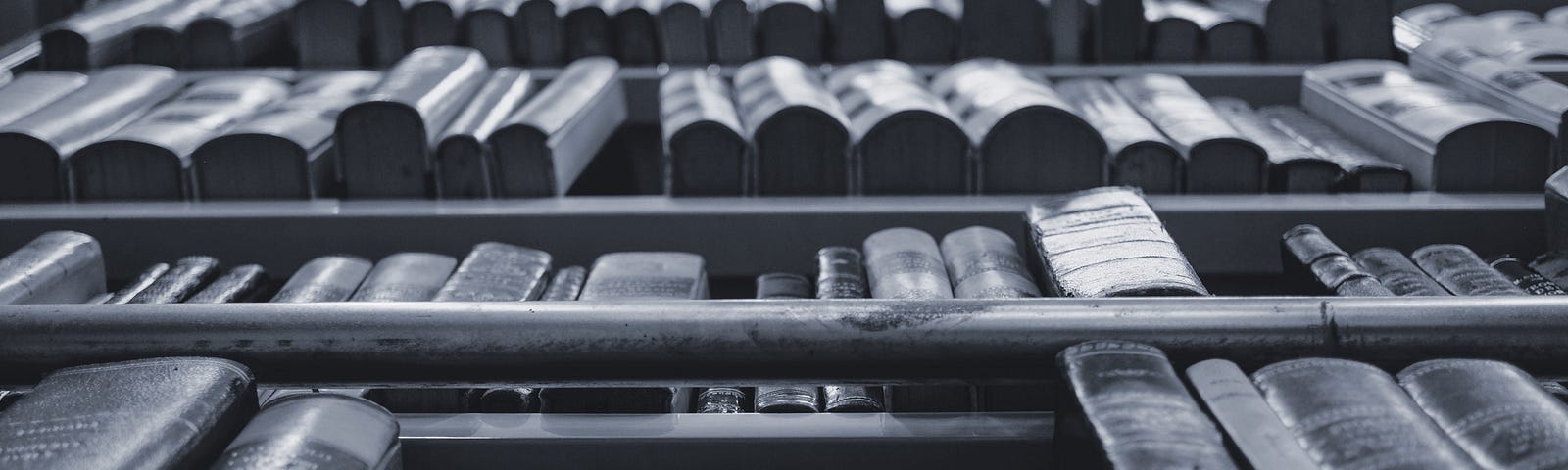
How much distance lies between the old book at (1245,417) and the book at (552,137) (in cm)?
105

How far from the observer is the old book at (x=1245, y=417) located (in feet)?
2.60

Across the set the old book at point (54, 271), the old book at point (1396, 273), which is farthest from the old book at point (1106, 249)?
the old book at point (54, 271)

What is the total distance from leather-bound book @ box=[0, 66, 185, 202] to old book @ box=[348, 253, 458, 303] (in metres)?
0.56

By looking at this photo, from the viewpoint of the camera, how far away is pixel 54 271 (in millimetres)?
1373

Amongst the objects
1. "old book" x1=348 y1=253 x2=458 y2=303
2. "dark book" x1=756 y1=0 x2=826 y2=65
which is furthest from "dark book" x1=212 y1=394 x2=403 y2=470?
"dark book" x1=756 y1=0 x2=826 y2=65

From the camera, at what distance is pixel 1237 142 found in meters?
1.70

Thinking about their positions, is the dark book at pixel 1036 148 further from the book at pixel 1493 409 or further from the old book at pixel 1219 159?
the book at pixel 1493 409

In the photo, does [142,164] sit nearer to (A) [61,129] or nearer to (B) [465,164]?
(A) [61,129]

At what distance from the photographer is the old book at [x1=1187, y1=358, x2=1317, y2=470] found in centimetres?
79

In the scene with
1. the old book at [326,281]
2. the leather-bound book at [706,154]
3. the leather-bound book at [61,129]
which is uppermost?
the leather-bound book at [61,129]

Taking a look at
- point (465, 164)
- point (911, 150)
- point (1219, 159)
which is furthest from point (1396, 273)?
point (465, 164)

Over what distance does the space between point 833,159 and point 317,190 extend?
720 mm

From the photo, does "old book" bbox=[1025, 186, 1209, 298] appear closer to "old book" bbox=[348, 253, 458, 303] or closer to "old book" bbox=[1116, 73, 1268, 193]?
"old book" bbox=[1116, 73, 1268, 193]

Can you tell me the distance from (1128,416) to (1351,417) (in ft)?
0.48
